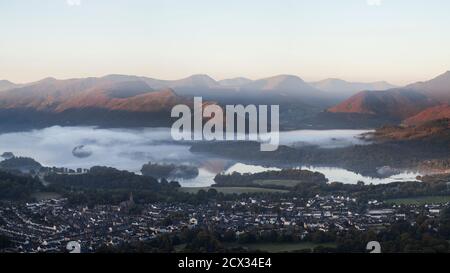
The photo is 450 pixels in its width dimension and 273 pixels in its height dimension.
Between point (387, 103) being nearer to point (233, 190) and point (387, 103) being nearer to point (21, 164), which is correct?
point (233, 190)

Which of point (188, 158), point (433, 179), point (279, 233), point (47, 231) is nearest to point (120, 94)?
point (188, 158)

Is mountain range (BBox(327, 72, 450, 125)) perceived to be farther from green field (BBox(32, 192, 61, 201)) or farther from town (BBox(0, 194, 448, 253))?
green field (BBox(32, 192, 61, 201))

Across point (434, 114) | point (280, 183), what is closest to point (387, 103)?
point (434, 114)

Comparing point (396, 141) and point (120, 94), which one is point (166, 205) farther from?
point (396, 141)

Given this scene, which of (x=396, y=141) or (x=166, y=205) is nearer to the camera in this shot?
(x=166, y=205)

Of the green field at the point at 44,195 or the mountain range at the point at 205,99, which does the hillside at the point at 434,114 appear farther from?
the green field at the point at 44,195
